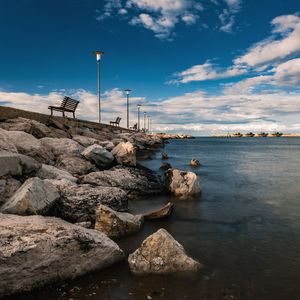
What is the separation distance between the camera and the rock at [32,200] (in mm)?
5946

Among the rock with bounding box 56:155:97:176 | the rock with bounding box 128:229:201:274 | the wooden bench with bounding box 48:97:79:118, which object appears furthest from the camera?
the wooden bench with bounding box 48:97:79:118

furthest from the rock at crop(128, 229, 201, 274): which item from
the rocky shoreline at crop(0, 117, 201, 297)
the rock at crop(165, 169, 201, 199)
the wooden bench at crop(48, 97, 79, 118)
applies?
the wooden bench at crop(48, 97, 79, 118)

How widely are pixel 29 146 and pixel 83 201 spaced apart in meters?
4.40

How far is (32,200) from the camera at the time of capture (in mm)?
6152

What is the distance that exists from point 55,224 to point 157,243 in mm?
1822

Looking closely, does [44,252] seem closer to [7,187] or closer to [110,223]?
[110,223]

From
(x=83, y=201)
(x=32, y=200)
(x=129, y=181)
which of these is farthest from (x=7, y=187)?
(x=129, y=181)

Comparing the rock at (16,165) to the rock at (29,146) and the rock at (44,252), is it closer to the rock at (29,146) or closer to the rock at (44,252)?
the rock at (29,146)

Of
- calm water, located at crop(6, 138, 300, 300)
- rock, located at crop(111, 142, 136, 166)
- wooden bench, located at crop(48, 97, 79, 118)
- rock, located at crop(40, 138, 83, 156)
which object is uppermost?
wooden bench, located at crop(48, 97, 79, 118)

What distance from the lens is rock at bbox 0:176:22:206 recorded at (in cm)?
697

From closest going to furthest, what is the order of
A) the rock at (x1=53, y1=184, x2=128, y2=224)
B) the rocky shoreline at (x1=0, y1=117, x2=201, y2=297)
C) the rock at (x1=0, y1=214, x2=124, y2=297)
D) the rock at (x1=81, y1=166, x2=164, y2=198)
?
the rock at (x1=0, y1=214, x2=124, y2=297)
the rocky shoreline at (x1=0, y1=117, x2=201, y2=297)
the rock at (x1=53, y1=184, x2=128, y2=224)
the rock at (x1=81, y1=166, x2=164, y2=198)

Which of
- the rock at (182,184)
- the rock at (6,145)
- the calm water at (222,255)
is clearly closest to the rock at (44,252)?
the calm water at (222,255)

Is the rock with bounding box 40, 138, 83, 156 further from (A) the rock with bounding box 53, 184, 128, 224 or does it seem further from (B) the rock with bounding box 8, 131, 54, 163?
(A) the rock with bounding box 53, 184, 128, 224

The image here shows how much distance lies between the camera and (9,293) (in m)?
4.29
